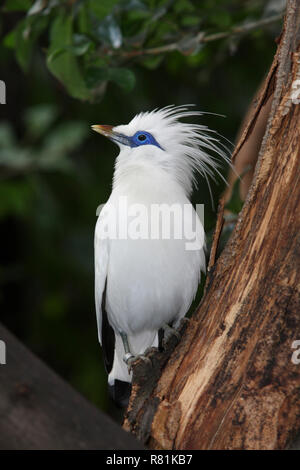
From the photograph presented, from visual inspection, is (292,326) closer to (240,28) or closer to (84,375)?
(240,28)

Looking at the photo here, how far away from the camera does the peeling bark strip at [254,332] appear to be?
7.82 feet

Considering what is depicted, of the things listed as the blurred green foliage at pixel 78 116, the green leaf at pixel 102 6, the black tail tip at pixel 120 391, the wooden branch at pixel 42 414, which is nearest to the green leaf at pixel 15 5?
the blurred green foliage at pixel 78 116

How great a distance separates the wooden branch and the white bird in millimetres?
1537

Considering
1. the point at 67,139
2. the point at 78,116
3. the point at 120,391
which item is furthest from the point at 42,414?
the point at 78,116

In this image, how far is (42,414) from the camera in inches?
77.1

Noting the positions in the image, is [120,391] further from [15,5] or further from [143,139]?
[15,5]

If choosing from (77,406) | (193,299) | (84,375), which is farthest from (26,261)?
(77,406)

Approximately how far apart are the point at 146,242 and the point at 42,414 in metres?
1.62

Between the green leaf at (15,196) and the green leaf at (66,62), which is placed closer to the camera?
the green leaf at (66,62)

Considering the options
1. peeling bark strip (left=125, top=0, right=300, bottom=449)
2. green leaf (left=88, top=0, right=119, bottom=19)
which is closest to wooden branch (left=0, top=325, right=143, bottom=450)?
peeling bark strip (left=125, top=0, right=300, bottom=449)

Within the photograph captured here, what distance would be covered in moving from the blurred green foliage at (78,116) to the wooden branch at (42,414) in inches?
81.3

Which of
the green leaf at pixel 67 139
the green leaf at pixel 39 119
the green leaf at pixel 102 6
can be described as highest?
the green leaf at pixel 102 6

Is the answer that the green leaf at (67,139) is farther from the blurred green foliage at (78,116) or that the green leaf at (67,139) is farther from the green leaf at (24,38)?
the green leaf at (24,38)
